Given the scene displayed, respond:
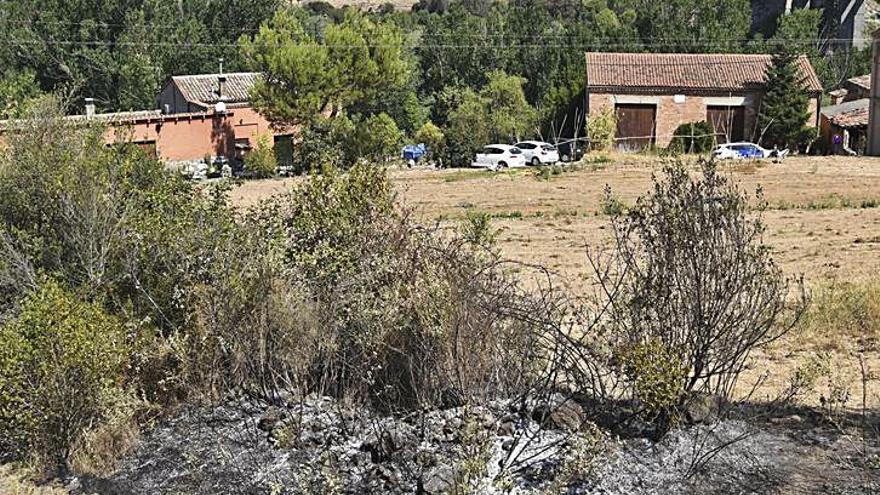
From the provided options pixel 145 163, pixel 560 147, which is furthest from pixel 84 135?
pixel 560 147

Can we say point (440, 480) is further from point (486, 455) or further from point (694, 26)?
point (694, 26)

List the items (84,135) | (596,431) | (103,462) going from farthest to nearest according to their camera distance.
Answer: (84,135), (103,462), (596,431)

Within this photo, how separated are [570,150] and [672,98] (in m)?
4.03

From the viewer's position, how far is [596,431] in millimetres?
6727

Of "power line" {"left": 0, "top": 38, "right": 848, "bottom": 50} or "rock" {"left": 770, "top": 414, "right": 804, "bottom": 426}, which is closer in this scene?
"rock" {"left": 770, "top": 414, "right": 804, "bottom": 426}

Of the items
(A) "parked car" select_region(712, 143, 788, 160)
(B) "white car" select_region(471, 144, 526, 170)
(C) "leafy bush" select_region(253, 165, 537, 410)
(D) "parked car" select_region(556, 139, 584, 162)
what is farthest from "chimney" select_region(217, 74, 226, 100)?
(C) "leafy bush" select_region(253, 165, 537, 410)

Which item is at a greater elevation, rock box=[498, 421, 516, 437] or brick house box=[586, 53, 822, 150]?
brick house box=[586, 53, 822, 150]

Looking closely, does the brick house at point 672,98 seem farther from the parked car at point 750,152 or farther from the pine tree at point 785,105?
the parked car at point 750,152

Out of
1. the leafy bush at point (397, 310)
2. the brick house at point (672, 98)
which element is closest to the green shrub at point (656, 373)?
the leafy bush at point (397, 310)

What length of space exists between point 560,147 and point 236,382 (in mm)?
30420

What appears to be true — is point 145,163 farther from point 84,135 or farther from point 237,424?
point 237,424

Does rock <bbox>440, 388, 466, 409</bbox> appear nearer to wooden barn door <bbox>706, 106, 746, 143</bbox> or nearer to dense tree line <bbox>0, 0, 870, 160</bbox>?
wooden barn door <bbox>706, 106, 746, 143</bbox>

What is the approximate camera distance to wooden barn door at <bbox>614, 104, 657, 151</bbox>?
3588 cm

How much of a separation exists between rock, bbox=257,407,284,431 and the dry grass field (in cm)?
405
